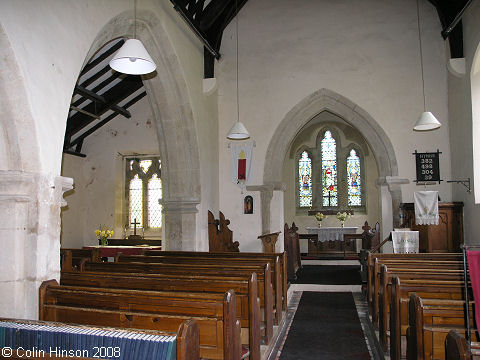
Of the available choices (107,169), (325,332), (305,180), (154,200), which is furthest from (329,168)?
(325,332)

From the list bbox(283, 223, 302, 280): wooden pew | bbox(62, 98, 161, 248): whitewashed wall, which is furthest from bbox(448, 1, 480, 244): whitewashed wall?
bbox(62, 98, 161, 248): whitewashed wall

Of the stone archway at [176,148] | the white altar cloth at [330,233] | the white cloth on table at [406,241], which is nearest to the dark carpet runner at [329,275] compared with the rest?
the white cloth on table at [406,241]

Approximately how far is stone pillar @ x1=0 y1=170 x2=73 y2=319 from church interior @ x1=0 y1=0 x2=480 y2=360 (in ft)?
0.05

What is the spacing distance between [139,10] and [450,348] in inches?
211

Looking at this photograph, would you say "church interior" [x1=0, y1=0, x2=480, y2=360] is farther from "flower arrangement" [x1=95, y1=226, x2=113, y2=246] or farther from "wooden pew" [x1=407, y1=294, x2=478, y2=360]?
"flower arrangement" [x1=95, y1=226, x2=113, y2=246]

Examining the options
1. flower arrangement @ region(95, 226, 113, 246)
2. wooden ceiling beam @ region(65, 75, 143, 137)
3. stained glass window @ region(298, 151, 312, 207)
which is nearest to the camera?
wooden ceiling beam @ region(65, 75, 143, 137)

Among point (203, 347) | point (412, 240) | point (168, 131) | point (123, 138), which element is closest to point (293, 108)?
point (168, 131)

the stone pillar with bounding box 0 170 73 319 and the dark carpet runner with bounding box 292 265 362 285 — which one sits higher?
the stone pillar with bounding box 0 170 73 319

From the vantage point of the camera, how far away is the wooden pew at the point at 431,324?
8.31 feet

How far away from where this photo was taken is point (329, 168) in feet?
43.7

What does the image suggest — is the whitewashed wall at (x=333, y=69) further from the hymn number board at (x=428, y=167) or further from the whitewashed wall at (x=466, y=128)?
the whitewashed wall at (x=466, y=128)

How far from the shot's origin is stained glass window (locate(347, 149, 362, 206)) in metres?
13.0

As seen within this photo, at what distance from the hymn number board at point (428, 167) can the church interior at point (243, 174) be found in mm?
35

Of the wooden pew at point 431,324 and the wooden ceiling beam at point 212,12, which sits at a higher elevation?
the wooden ceiling beam at point 212,12
